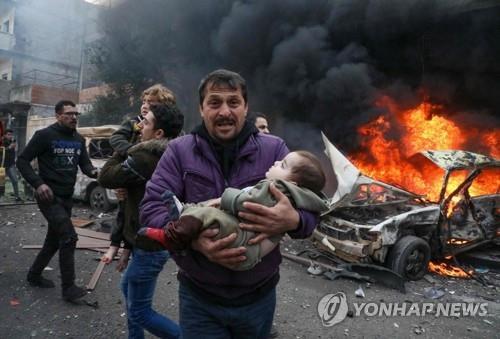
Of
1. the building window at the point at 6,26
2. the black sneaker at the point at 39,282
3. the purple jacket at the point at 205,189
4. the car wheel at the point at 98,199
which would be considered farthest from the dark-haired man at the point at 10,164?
the building window at the point at 6,26

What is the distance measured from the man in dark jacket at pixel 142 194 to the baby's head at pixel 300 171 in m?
0.90

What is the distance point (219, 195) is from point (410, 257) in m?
4.57

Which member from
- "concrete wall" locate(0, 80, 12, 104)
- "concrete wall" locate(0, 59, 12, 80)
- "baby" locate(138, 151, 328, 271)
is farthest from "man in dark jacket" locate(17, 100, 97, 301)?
"concrete wall" locate(0, 59, 12, 80)

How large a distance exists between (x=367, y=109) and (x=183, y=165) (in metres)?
10.7

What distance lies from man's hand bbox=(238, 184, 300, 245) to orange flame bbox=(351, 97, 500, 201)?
9.45 metres

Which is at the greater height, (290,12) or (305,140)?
(290,12)

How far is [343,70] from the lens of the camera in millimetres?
10969

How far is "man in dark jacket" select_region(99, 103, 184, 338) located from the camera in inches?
87.2

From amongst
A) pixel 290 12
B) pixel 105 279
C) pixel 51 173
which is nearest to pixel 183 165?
pixel 51 173

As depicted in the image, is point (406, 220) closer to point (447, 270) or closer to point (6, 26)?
point (447, 270)

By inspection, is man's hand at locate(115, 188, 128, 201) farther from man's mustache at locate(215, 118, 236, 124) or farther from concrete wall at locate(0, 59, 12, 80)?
concrete wall at locate(0, 59, 12, 80)

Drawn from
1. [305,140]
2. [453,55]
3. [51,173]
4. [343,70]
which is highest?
[453,55]

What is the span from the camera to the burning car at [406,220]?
518 centimetres

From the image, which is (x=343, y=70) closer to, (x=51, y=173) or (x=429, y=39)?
(x=429, y=39)
